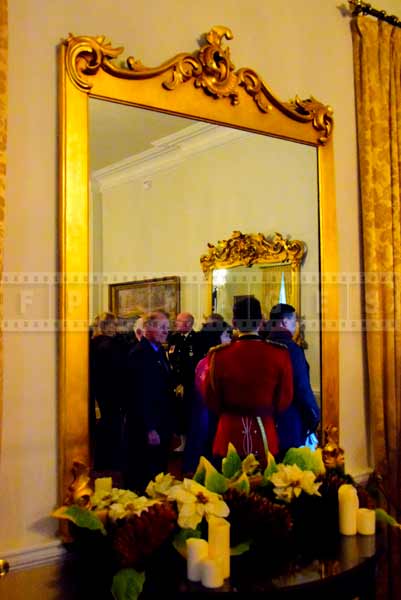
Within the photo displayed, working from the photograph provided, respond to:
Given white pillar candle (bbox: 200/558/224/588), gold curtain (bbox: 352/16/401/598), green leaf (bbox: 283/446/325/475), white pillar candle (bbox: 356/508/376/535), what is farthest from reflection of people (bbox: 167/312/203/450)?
gold curtain (bbox: 352/16/401/598)

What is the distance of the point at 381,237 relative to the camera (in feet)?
8.22

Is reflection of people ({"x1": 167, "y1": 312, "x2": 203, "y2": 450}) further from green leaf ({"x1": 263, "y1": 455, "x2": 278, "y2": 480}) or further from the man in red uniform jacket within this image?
green leaf ({"x1": 263, "y1": 455, "x2": 278, "y2": 480})

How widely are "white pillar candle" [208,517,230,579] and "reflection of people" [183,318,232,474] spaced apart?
33 cm

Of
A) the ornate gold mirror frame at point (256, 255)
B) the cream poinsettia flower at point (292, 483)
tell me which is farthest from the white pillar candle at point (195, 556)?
the ornate gold mirror frame at point (256, 255)

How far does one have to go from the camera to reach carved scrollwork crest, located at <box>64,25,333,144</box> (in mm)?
1783

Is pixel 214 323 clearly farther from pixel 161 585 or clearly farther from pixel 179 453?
pixel 161 585

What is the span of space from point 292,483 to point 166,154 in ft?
3.49

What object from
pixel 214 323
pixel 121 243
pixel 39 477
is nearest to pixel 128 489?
pixel 39 477

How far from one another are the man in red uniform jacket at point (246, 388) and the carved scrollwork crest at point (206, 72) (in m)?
0.71

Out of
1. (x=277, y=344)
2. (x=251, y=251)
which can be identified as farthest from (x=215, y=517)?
(x=251, y=251)

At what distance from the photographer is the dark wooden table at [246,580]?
1.53m

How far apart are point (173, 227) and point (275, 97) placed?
0.67 meters

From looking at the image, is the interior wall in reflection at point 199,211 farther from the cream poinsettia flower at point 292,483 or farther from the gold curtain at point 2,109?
the cream poinsettia flower at point 292,483

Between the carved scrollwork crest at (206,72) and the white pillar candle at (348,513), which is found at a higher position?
the carved scrollwork crest at (206,72)
